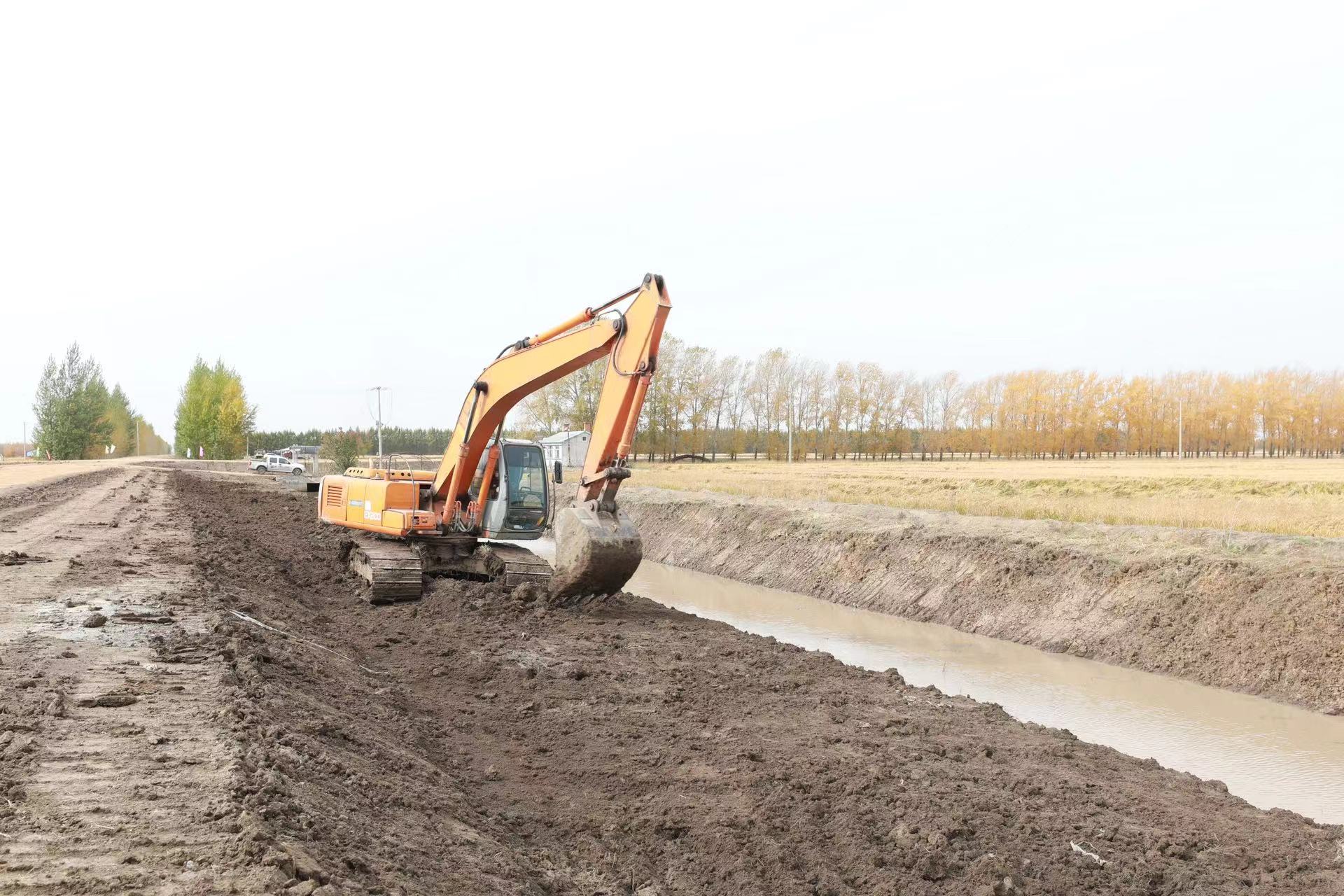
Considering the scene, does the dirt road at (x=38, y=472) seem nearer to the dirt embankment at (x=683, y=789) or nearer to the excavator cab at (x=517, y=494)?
the excavator cab at (x=517, y=494)

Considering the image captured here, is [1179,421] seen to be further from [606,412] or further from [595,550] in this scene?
[595,550]

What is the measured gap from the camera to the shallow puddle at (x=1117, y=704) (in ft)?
27.0

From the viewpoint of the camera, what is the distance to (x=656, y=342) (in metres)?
10.5

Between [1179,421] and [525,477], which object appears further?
[1179,421]

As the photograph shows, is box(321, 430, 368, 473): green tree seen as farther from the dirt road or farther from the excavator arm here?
the excavator arm

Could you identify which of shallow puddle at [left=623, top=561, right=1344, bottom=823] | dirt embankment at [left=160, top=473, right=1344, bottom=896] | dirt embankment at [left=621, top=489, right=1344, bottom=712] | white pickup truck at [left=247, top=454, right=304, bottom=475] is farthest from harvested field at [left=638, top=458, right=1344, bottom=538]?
white pickup truck at [left=247, top=454, right=304, bottom=475]

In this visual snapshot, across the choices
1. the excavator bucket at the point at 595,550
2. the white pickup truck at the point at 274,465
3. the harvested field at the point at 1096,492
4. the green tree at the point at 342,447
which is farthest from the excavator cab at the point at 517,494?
the white pickup truck at the point at 274,465

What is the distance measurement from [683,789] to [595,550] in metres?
4.53

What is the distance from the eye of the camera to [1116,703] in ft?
34.8

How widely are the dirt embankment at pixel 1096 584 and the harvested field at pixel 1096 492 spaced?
202 cm

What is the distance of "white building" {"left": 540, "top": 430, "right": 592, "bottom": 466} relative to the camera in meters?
59.5

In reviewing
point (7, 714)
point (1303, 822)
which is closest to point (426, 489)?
point (7, 714)

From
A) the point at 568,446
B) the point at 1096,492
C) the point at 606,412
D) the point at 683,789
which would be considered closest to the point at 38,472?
the point at 568,446

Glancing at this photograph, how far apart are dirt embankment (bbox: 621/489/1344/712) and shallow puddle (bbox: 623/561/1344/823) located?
1.32 ft
